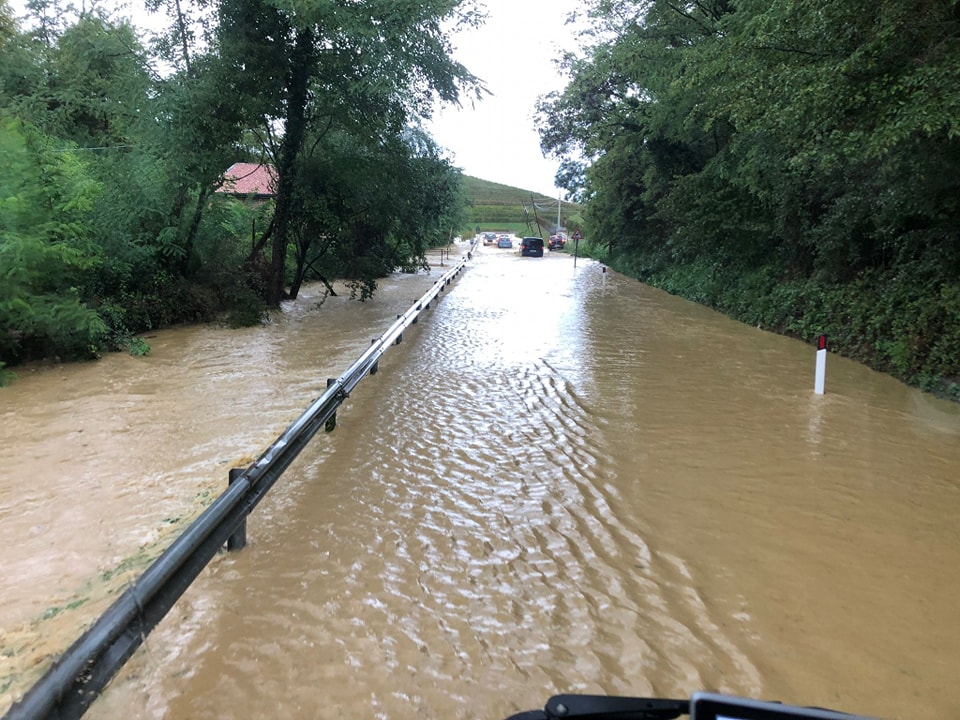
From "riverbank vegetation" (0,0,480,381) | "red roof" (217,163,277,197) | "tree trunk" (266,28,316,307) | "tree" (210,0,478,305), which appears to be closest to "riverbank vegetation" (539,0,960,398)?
"tree" (210,0,478,305)

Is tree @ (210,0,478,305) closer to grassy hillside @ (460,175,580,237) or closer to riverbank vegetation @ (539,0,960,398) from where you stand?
riverbank vegetation @ (539,0,960,398)

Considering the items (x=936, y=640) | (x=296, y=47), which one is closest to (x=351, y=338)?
(x=296, y=47)

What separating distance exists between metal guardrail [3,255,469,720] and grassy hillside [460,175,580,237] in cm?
9142

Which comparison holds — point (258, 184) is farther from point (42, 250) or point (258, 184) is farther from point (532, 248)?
point (532, 248)

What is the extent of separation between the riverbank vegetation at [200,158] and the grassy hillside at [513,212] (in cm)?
7617

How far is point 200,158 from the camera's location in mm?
14172

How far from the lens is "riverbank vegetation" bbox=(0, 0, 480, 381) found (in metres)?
10.3

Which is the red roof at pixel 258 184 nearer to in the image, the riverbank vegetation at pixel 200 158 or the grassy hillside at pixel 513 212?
the riverbank vegetation at pixel 200 158

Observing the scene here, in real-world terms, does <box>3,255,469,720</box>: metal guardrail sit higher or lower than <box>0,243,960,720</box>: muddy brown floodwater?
higher

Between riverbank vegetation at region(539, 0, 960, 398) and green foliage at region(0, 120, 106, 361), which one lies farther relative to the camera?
green foliage at region(0, 120, 106, 361)

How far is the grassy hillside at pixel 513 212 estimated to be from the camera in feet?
349

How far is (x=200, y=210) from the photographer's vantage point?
15.5 metres

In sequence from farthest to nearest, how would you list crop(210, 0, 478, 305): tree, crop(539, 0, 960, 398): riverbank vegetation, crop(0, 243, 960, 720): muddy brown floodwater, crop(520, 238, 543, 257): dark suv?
1. crop(520, 238, 543, 257): dark suv
2. crop(210, 0, 478, 305): tree
3. crop(539, 0, 960, 398): riverbank vegetation
4. crop(0, 243, 960, 720): muddy brown floodwater

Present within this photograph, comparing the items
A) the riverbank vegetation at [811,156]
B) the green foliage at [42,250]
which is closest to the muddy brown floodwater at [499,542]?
the green foliage at [42,250]
